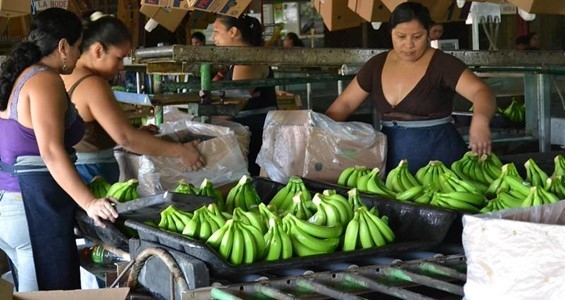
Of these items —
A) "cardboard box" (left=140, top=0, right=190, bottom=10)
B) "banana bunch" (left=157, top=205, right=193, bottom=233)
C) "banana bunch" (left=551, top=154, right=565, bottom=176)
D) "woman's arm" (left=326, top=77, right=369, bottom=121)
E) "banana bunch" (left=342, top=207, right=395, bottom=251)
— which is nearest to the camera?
"banana bunch" (left=342, top=207, right=395, bottom=251)

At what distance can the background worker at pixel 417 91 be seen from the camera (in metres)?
4.02

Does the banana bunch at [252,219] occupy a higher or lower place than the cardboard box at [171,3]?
lower

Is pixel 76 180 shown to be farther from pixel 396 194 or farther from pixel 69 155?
pixel 396 194

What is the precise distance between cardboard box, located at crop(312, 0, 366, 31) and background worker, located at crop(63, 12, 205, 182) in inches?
55.2

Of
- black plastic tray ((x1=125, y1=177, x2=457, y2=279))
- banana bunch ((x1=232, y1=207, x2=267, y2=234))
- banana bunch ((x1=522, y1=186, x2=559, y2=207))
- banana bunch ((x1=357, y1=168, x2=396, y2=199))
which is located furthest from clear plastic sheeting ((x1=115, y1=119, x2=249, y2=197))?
banana bunch ((x1=522, y1=186, x2=559, y2=207))

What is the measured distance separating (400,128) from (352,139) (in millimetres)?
377

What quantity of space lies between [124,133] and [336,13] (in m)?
1.74

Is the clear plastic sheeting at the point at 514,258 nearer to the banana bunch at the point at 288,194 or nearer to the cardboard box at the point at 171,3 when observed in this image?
the banana bunch at the point at 288,194

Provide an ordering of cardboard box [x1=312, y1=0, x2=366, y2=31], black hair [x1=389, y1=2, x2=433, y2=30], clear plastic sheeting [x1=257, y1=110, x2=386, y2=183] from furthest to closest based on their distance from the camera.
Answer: cardboard box [x1=312, y1=0, x2=366, y2=31], black hair [x1=389, y1=2, x2=433, y2=30], clear plastic sheeting [x1=257, y1=110, x2=386, y2=183]

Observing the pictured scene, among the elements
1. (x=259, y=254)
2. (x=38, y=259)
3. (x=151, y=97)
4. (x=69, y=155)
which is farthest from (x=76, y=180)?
(x=151, y=97)

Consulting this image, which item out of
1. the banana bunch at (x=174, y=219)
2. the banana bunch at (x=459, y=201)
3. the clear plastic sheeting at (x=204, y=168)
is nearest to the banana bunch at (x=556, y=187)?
the banana bunch at (x=459, y=201)

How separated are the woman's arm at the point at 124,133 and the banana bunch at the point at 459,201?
3.77 ft

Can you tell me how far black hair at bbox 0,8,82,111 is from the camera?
11.5 ft

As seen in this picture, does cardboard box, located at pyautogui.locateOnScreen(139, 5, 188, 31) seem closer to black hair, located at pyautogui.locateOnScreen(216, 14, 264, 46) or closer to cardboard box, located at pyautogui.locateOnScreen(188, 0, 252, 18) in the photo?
black hair, located at pyautogui.locateOnScreen(216, 14, 264, 46)
